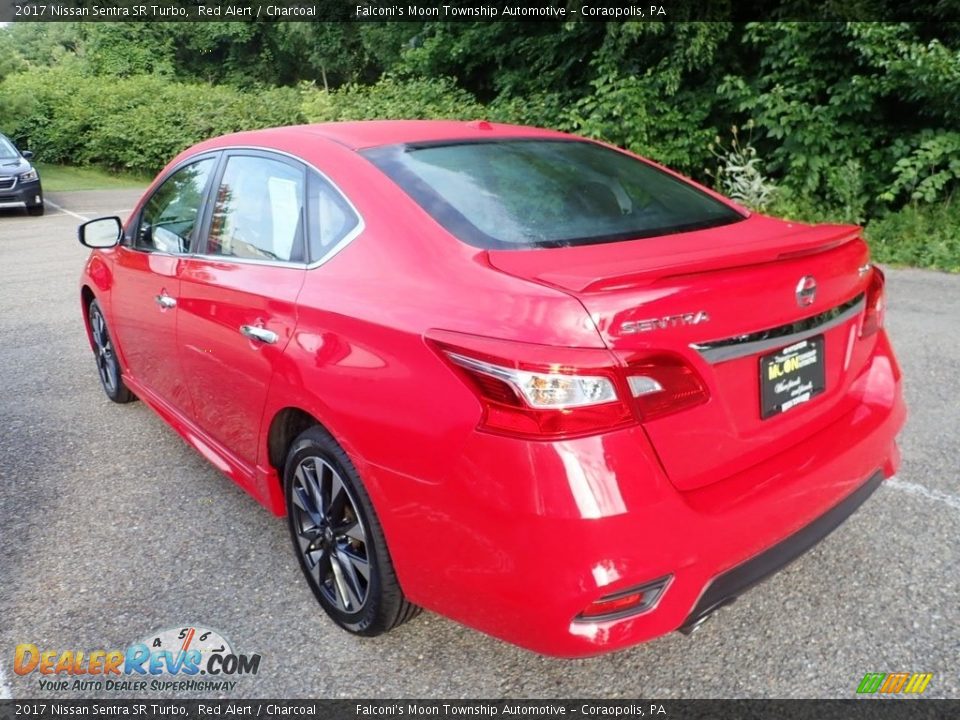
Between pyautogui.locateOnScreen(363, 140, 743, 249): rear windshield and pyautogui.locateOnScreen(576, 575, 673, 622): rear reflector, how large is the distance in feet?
3.14

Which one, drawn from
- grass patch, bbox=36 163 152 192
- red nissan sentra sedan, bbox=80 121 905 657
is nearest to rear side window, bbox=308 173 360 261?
red nissan sentra sedan, bbox=80 121 905 657

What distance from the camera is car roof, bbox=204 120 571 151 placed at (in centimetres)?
290

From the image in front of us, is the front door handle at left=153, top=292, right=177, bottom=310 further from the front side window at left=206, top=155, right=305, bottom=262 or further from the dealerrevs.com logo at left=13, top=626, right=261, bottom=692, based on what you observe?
the dealerrevs.com logo at left=13, top=626, right=261, bottom=692

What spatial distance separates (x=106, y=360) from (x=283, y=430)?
102 inches

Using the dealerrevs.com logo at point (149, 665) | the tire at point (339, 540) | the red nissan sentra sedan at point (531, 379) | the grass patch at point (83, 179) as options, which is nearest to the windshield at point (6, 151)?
the grass patch at point (83, 179)

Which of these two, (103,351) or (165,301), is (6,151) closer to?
(103,351)

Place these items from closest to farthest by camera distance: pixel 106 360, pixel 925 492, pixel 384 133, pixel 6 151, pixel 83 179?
pixel 384 133
pixel 925 492
pixel 106 360
pixel 6 151
pixel 83 179

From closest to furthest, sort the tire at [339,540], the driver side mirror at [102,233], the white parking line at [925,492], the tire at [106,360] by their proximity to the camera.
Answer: the tire at [339,540], the white parking line at [925,492], the driver side mirror at [102,233], the tire at [106,360]

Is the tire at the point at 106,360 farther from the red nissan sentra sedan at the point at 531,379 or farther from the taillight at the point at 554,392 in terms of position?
the taillight at the point at 554,392

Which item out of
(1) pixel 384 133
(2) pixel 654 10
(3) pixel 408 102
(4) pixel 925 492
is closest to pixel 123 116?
(3) pixel 408 102

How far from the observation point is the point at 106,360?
189 inches

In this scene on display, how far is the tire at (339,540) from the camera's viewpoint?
2352 millimetres

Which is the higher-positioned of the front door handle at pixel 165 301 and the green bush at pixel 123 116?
the front door handle at pixel 165 301

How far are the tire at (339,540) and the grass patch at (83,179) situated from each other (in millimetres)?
21232
